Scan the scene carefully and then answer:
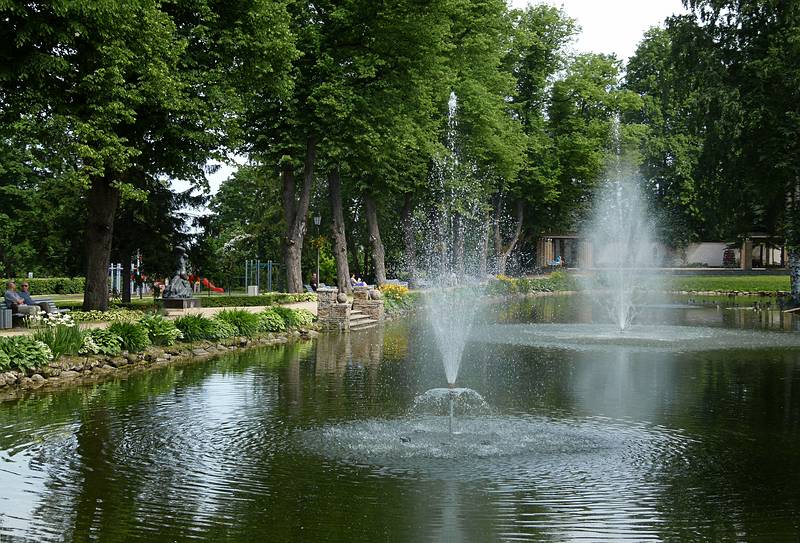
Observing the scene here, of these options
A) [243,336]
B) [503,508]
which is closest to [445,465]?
[503,508]

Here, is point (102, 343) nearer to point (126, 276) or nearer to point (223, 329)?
point (223, 329)

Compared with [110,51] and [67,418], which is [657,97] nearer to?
[110,51]

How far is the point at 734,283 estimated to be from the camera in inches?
2491

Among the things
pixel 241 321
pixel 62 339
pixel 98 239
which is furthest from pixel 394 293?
pixel 62 339

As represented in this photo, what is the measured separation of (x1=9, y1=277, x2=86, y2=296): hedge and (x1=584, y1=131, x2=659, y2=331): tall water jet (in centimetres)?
2874

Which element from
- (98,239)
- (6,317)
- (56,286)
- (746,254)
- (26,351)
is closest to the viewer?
(26,351)

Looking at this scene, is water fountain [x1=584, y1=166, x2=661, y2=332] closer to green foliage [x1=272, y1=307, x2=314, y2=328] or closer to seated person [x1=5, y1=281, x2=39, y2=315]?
green foliage [x1=272, y1=307, x2=314, y2=328]

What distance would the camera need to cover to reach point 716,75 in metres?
40.3

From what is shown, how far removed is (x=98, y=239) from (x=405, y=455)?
1744 cm

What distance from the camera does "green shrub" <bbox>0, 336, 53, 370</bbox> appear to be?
54.4 ft

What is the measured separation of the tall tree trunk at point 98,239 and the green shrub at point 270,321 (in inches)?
174

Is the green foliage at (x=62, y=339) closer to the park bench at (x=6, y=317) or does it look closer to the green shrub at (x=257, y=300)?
the park bench at (x=6, y=317)

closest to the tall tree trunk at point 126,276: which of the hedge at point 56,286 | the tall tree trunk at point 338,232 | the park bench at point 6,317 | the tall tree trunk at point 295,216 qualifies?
the tall tree trunk at point 295,216

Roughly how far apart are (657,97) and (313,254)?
116ft
